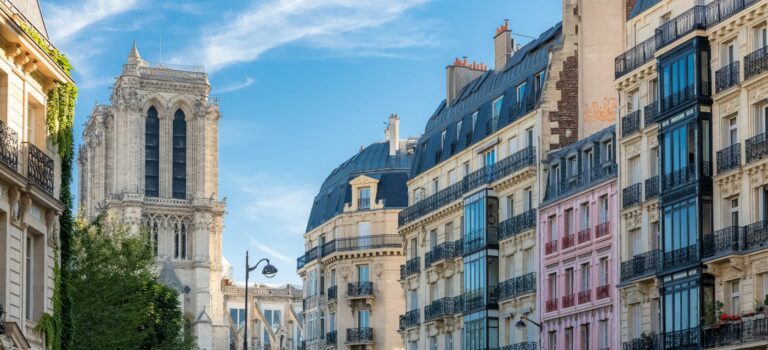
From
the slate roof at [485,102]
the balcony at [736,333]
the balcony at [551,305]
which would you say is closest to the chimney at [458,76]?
the slate roof at [485,102]

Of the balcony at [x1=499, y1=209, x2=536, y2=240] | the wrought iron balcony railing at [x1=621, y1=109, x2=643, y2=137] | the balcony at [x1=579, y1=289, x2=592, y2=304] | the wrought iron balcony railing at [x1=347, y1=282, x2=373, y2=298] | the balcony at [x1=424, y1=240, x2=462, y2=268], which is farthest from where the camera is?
the wrought iron balcony railing at [x1=347, y1=282, x2=373, y2=298]

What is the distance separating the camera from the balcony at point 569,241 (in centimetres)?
6088

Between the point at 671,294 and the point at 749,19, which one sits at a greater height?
the point at 749,19

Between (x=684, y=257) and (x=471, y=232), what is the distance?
65.6 ft

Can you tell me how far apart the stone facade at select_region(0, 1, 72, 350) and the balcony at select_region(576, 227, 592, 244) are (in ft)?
87.4

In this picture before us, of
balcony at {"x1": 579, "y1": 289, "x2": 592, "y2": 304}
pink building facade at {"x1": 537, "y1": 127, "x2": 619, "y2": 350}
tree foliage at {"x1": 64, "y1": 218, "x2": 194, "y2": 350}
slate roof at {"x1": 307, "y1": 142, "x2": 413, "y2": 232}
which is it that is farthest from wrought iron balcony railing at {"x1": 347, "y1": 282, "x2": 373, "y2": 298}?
balcony at {"x1": 579, "y1": 289, "x2": 592, "y2": 304}

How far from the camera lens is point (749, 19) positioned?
47594 mm

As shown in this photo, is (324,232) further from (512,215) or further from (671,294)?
(671,294)

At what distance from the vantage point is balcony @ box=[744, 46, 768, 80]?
4662 cm

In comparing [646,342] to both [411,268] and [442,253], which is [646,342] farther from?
[411,268]

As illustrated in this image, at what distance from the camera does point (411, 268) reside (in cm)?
7806

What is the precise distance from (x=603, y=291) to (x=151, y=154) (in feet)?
379

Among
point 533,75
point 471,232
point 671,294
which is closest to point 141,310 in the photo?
point 471,232

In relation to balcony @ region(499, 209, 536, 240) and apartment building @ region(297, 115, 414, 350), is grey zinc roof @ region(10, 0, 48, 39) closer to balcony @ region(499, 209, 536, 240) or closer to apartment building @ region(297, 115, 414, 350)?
balcony @ region(499, 209, 536, 240)
